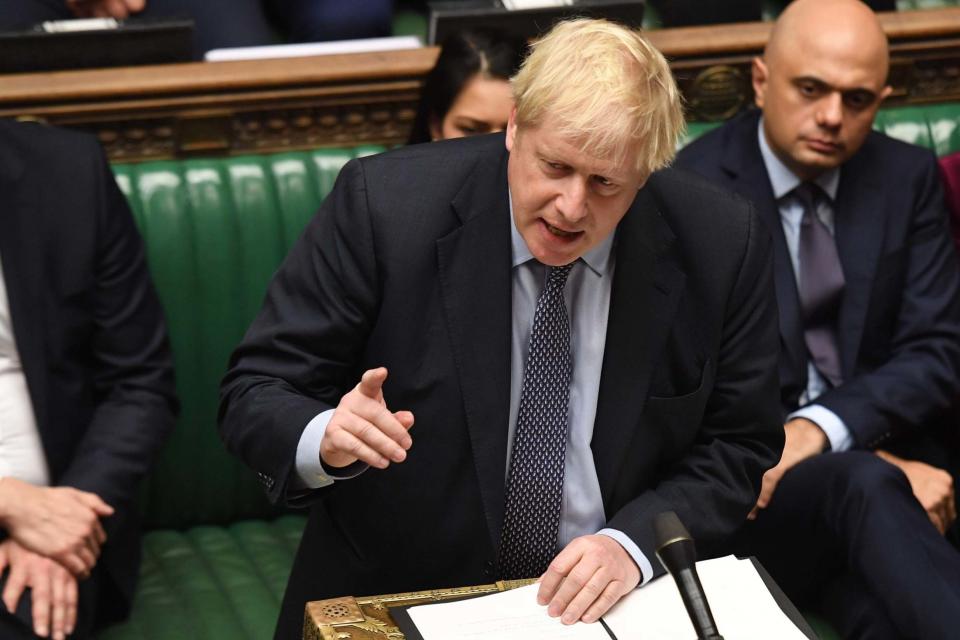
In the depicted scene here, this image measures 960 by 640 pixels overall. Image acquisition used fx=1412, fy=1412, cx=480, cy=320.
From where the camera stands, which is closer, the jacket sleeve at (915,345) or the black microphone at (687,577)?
the black microphone at (687,577)

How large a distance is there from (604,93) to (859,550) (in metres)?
0.91

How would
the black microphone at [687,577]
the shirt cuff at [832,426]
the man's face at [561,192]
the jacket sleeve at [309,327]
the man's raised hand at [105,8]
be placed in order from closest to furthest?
the black microphone at [687,577], the man's face at [561,192], the jacket sleeve at [309,327], the shirt cuff at [832,426], the man's raised hand at [105,8]

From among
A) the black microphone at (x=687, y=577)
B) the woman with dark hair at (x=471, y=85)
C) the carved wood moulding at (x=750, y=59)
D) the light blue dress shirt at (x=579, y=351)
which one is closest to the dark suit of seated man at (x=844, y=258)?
the carved wood moulding at (x=750, y=59)

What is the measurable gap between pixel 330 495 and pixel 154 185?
2.83 feet

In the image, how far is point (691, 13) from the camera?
9.34ft

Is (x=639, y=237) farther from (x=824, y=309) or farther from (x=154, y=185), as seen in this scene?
(x=154, y=185)

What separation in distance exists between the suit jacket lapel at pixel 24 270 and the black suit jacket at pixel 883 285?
1091 millimetres

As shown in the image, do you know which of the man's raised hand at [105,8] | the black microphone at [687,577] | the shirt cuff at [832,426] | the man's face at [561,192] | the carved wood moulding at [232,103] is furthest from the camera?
the man's raised hand at [105,8]

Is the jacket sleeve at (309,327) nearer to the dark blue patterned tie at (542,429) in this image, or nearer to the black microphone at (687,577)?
the dark blue patterned tie at (542,429)

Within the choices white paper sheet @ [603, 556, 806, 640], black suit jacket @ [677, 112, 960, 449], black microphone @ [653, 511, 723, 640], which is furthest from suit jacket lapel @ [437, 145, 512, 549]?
black suit jacket @ [677, 112, 960, 449]

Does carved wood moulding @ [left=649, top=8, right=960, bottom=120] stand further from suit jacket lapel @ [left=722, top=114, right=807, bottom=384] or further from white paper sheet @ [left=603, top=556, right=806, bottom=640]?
white paper sheet @ [left=603, top=556, right=806, bottom=640]

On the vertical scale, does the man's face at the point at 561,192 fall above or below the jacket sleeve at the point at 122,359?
above

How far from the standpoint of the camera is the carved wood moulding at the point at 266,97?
2387 millimetres

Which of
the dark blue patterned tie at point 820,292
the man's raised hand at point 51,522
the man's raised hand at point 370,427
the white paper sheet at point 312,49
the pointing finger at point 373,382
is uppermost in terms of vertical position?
the white paper sheet at point 312,49
